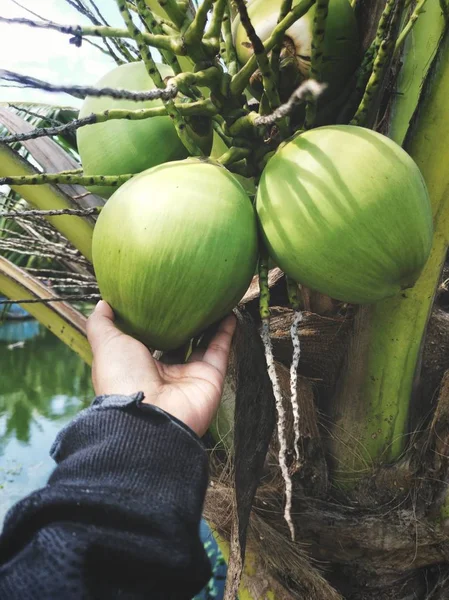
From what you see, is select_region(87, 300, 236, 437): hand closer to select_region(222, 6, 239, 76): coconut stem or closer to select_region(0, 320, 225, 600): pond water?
select_region(222, 6, 239, 76): coconut stem

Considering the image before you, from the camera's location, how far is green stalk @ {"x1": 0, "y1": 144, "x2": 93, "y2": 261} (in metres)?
1.18

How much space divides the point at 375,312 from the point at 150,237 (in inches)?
17.7

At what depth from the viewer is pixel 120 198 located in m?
0.73

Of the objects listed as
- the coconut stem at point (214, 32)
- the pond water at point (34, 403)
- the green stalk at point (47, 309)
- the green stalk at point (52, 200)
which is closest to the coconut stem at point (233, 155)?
the coconut stem at point (214, 32)

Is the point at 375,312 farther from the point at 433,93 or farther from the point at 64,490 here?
the point at 64,490

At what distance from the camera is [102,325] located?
0.80 meters

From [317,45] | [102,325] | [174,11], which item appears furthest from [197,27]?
[102,325]

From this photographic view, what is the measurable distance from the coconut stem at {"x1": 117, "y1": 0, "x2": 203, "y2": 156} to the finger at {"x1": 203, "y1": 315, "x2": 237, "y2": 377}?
0.86 feet

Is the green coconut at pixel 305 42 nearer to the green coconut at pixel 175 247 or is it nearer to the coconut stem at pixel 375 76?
the coconut stem at pixel 375 76

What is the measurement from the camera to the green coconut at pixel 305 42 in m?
0.81

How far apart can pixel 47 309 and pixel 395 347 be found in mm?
794

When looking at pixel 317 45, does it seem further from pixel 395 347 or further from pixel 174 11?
pixel 395 347

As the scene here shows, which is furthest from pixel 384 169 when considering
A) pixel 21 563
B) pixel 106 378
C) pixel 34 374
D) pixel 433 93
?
pixel 34 374

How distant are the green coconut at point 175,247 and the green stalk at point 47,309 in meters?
0.58
